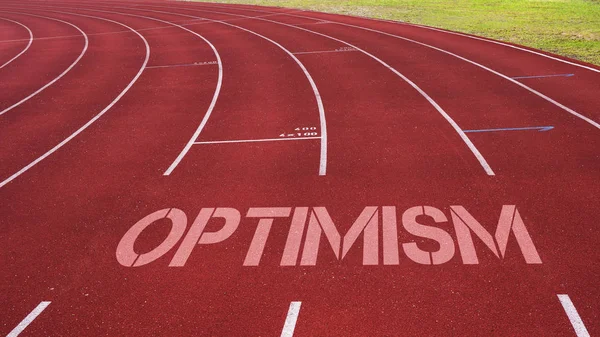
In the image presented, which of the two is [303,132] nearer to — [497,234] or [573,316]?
[497,234]

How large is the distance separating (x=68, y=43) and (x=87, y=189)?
584 inches

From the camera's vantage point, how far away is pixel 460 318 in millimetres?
5199

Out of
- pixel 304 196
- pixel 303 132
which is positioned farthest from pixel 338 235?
pixel 303 132

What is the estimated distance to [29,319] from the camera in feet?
18.1

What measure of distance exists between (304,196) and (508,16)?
70.7ft

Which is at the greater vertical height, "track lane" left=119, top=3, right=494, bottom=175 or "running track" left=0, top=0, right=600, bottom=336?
"track lane" left=119, top=3, right=494, bottom=175

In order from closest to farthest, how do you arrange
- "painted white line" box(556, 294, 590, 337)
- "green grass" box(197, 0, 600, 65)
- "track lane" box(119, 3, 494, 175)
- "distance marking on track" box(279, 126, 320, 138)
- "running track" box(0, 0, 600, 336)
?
"painted white line" box(556, 294, 590, 337) → "running track" box(0, 0, 600, 336) → "track lane" box(119, 3, 494, 175) → "distance marking on track" box(279, 126, 320, 138) → "green grass" box(197, 0, 600, 65)

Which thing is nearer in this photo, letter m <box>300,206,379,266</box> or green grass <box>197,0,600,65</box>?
letter m <box>300,206,379,266</box>

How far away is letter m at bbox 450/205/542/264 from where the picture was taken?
6.19m

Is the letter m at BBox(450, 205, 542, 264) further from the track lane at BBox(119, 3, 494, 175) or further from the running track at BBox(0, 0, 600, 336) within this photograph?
the track lane at BBox(119, 3, 494, 175)

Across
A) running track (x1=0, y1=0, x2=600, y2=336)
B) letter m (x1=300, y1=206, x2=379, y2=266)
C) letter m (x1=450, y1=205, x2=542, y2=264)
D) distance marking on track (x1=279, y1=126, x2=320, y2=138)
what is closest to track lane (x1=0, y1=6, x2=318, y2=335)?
running track (x1=0, y1=0, x2=600, y2=336)

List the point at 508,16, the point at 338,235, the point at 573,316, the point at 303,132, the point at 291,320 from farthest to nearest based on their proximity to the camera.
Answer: the point at 508,16 → the point at 303,132 → the point at 338,235 → the point at 291,320 → the point at 573,316

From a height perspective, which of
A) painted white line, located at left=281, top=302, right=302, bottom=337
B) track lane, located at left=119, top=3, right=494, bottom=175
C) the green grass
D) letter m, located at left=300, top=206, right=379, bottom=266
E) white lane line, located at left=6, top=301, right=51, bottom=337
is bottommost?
white lane line, located at left=6, top=301, right=51, bottom=337

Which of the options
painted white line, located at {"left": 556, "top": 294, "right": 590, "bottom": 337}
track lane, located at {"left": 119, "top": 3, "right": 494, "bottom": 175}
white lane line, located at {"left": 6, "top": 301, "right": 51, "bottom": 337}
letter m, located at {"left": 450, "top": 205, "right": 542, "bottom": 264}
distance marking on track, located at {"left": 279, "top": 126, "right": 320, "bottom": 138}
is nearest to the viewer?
painted white line, located at {"left": 556, "top": 294, "right": 590, "bottom": 337}
